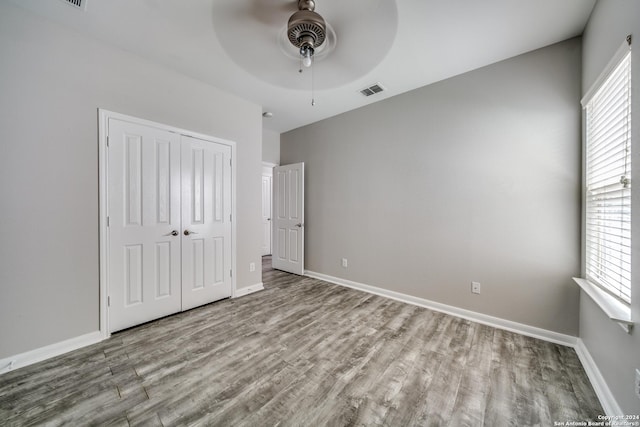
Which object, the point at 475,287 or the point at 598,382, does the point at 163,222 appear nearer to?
the point at 475,287

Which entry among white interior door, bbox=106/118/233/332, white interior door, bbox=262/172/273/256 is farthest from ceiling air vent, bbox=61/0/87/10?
white interior door, bbox=262/172/273/256

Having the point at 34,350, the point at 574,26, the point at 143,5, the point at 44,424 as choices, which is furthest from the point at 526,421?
the point at 143,5

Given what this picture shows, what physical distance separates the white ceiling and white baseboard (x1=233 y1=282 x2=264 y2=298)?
276 centimetres

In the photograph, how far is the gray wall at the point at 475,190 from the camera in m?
2.17

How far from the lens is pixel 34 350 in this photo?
1.86 meters

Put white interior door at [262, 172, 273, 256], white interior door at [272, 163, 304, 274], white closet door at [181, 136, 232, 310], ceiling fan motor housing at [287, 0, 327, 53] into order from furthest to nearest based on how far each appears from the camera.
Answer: white interior door at [262, 172, 273, 256], white interior door at [272, 163, 304, 274], white closet door at [181, 136, 232, 310], ceiling fan motor housing at [287, 0, 327, 53]

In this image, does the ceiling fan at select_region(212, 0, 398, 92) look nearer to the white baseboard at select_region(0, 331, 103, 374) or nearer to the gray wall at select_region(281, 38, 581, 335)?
the gray wall at select_region(281, 38, 581, 335)

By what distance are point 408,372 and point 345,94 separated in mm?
3186

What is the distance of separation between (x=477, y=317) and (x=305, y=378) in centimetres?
207

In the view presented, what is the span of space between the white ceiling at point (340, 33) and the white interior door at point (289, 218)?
1788 millimetres

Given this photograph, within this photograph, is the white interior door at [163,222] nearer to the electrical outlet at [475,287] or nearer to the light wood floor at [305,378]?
the light wood floor at [305,378]

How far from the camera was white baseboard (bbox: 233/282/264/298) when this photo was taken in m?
3.27

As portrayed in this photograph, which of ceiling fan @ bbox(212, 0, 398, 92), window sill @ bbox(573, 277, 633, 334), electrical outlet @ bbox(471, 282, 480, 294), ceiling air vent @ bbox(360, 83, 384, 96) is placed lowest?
electrical outlet @ bbox(471, 282, 480, 294)

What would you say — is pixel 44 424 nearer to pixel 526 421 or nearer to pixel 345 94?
pixel 526 421
